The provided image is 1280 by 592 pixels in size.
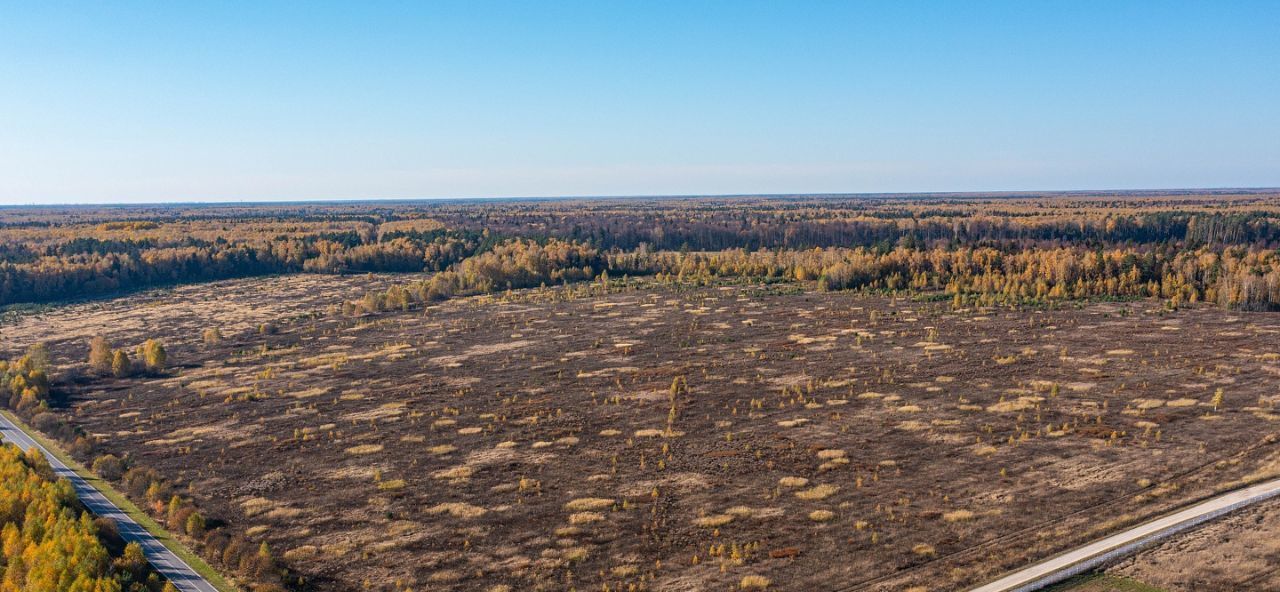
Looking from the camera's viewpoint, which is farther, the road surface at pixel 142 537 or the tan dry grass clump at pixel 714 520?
the tan dry grass clump at pixel 714 520

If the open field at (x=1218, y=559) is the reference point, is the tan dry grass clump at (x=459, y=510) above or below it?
below

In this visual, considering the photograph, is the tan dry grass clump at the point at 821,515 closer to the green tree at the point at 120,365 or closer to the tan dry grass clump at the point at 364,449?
the tan dry grass clump at the point at 364,449

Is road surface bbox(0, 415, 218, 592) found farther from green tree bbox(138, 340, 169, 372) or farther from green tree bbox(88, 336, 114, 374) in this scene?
green tree bbox(88, 336, 114, 374)

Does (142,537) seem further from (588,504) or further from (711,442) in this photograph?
(711,442)

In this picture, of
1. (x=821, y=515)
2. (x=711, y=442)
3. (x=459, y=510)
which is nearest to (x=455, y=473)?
(x=459, y=510)

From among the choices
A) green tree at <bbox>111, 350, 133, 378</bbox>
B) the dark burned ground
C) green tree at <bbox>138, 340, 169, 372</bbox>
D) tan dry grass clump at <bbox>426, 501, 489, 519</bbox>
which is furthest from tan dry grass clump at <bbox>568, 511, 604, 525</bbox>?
green tree at <bbox>111, 350, 133, 378</bbox>

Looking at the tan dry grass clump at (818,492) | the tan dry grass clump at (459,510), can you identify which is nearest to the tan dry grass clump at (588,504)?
the tan dry grass clump at (459,510)

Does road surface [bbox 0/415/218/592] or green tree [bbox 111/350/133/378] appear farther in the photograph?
green tree [bbox 111/350/133/378]

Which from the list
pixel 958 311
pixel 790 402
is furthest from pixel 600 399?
pixel 958 311
